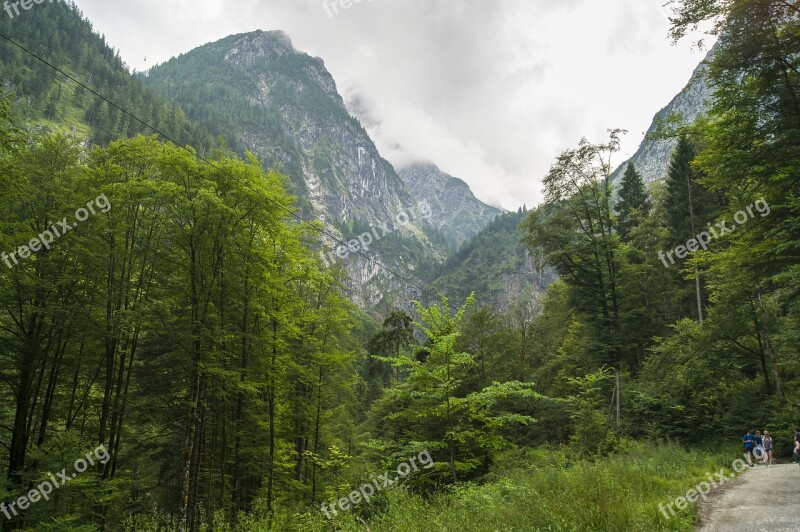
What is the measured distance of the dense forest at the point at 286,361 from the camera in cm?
1072

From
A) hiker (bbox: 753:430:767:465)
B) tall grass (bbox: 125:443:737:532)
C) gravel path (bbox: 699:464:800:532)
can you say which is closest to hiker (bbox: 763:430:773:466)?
hiker (bbox: 753:430:767:465)

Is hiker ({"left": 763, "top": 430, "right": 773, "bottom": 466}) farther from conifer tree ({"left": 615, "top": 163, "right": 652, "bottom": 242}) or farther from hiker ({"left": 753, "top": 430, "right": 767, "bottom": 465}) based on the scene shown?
conifer tree ({"left": 615, "top": 163, "right": 652, "bottom": 242})

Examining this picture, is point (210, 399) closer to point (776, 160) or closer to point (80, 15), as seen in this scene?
point (776, 160)

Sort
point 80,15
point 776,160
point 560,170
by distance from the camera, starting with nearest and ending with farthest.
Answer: point 776,160, point 560,170, point 80,15

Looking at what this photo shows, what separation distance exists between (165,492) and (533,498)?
18.1 meters

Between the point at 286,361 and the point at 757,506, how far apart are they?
14.3 meters

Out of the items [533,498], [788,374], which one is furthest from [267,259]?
[788,374]

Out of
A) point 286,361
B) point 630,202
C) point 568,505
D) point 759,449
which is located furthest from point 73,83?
point 759,449

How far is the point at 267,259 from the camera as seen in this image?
593 inches

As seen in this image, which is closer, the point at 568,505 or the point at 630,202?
the point at 568,505

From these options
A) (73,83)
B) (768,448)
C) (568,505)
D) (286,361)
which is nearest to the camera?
(568,505)

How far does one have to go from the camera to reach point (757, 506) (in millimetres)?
7359

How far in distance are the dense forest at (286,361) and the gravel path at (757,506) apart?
2.31 ft

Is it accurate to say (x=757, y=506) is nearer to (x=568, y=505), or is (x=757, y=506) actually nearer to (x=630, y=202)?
(x=568, y=505)
